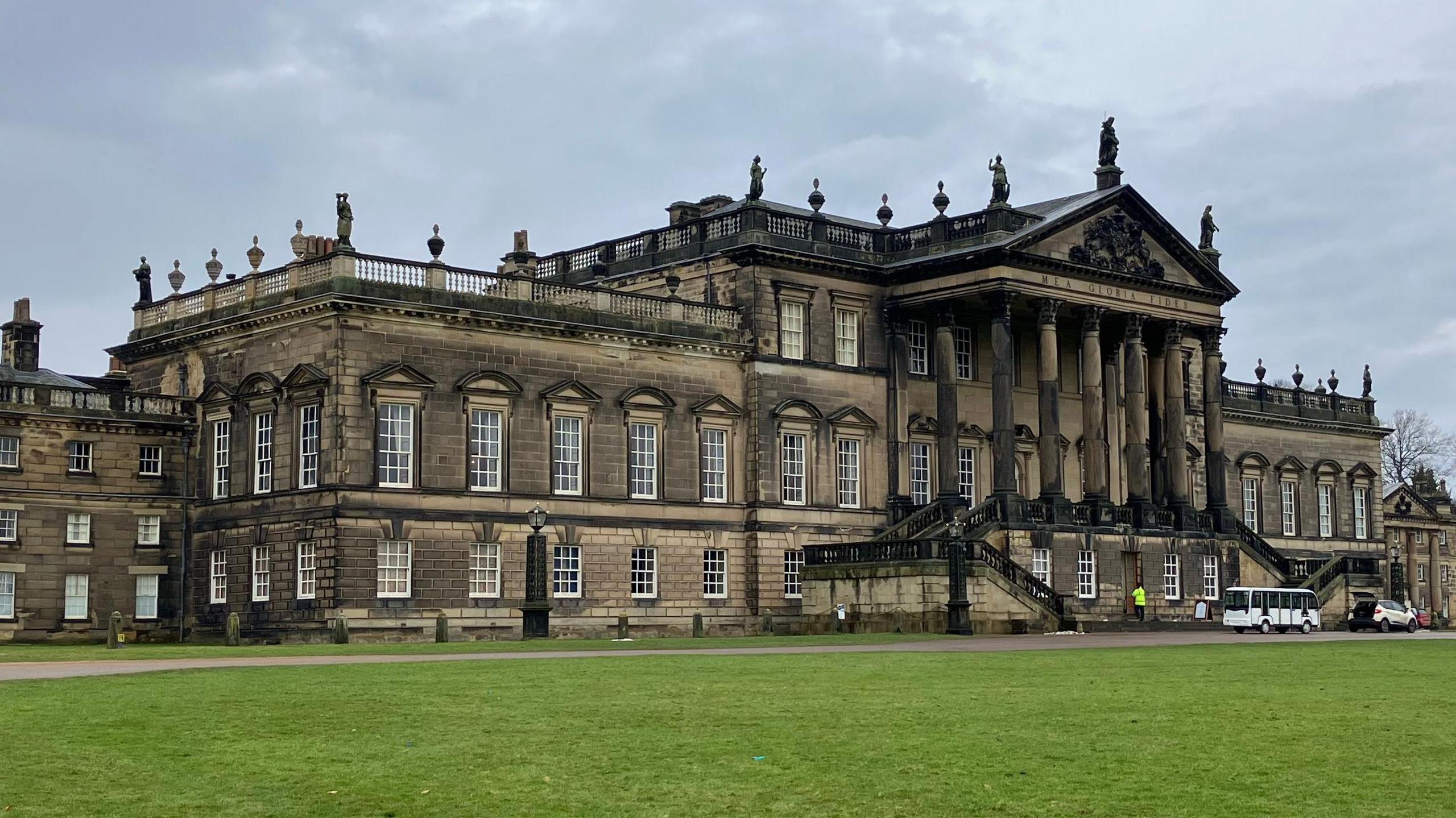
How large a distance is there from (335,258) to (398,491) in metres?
7.02

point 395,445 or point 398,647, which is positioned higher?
point 395,445

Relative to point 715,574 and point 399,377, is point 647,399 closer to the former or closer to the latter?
point 715,574

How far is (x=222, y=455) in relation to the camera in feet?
201

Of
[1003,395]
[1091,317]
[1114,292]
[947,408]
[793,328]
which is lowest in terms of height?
[947,408]

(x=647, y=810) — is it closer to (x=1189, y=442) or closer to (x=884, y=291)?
(x=884, y=291)

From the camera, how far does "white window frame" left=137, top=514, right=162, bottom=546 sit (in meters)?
61.2

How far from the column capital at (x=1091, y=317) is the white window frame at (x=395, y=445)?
83.7 ft

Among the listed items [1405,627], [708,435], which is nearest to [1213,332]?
[1405,627]

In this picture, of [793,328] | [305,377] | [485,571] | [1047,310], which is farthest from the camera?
[1047,310]

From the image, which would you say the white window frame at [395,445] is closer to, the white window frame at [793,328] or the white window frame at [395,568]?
the white window frame at [395,568]

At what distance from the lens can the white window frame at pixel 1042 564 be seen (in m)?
66.0

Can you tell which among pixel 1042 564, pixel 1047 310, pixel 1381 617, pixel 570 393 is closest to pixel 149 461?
pixel 570 393

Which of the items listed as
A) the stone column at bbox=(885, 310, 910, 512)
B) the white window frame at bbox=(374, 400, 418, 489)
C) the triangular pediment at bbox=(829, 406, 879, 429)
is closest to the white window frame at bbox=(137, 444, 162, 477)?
the white window frame at bbox=(374, 400, 418, 489)

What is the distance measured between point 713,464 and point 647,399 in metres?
3.65
